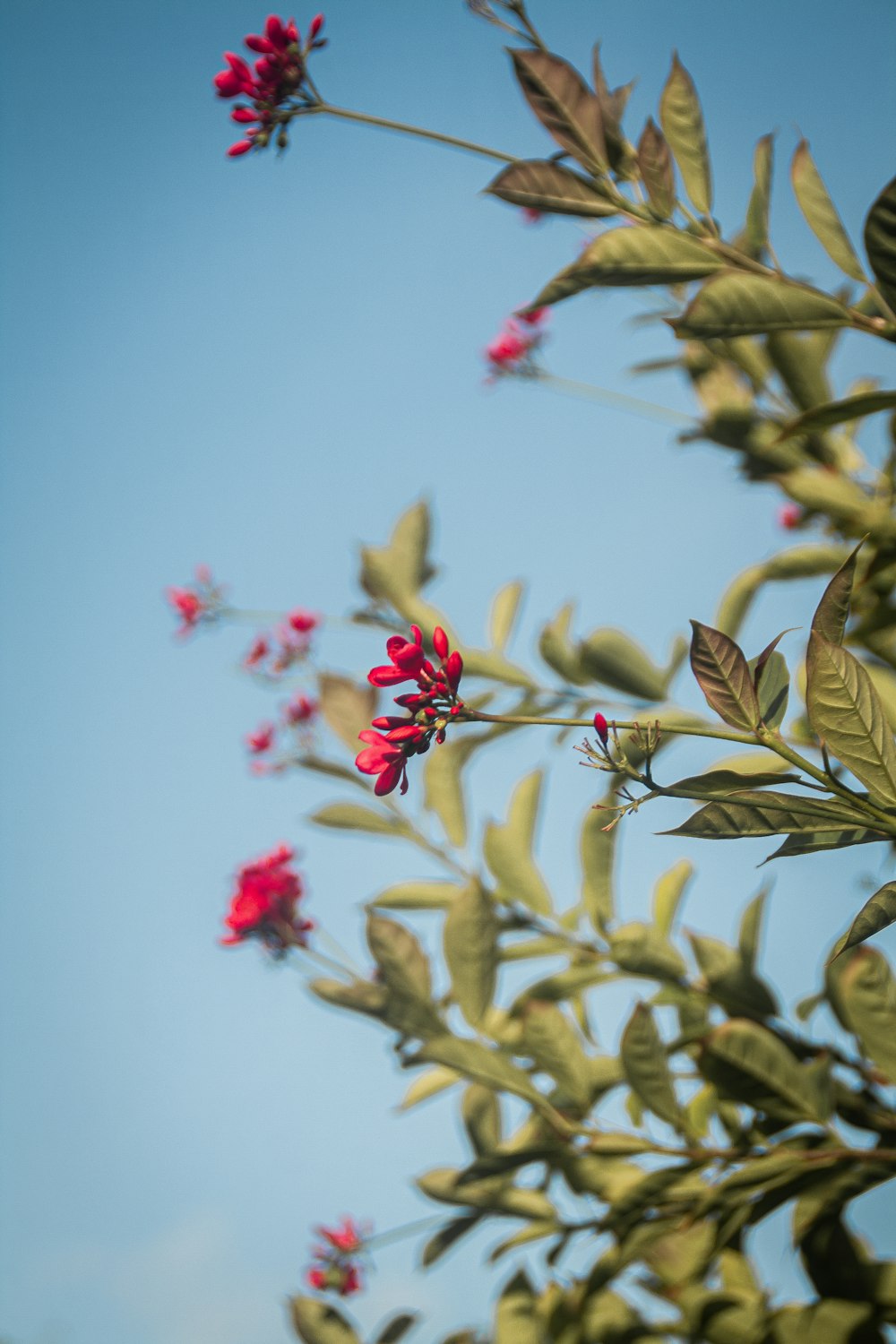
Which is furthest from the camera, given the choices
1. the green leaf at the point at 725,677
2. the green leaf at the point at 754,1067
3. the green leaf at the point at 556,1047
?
the green leaf at the point at 556,1047

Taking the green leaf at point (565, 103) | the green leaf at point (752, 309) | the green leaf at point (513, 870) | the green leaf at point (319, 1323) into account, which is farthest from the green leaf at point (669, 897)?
the green leaf at point (565, 103)

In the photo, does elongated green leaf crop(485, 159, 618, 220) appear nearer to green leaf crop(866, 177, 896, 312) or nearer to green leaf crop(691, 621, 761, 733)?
green leaf crop(866, 177, 896, 312)

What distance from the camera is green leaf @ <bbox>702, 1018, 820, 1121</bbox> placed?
1.67 meters

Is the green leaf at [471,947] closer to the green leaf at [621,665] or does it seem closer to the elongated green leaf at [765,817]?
the green leaf at [621,665]

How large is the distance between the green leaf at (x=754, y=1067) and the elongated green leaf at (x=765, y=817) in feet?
2.77

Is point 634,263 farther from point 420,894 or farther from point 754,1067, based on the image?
point 420,894

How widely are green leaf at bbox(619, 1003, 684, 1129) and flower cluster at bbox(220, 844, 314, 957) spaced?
91 cm

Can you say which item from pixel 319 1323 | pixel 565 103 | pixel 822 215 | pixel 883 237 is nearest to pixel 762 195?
pixel 822 215

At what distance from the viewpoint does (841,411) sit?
51.3 inches

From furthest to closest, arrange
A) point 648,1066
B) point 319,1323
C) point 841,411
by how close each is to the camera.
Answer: point 319,1323 < point 648,1066 < point 841,411

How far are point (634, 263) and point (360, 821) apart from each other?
4.75 feet

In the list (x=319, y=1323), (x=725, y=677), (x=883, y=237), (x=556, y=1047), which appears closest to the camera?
(x=725, y=677)

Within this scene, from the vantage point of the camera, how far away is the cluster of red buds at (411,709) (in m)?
1.01

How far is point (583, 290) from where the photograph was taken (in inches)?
53.7
